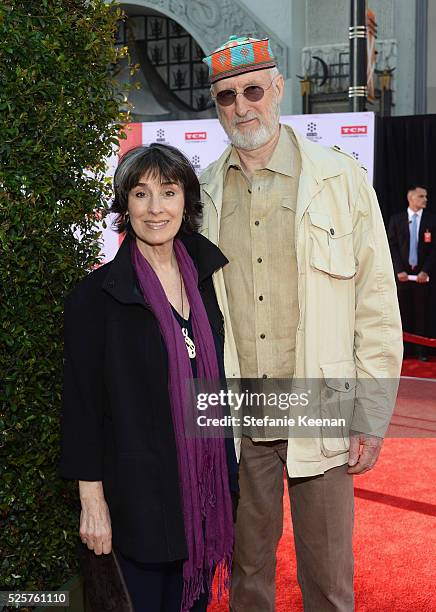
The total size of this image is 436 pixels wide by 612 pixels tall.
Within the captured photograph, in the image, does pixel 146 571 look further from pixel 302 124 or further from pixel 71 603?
pixel 302 124

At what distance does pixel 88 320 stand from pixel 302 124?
188 inches

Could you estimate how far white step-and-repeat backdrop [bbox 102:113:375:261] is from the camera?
245 inches

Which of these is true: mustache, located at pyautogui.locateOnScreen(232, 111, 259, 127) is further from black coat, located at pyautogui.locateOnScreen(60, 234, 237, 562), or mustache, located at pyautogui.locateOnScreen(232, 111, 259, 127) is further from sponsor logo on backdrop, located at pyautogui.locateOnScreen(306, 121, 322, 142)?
sponsor logo on backdrop, located at pyautogui.locateOnScreen(306, 121, 322, 142)

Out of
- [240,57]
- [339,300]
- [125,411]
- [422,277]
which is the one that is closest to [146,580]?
[125,411]

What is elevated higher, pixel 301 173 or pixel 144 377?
pixel 301 173

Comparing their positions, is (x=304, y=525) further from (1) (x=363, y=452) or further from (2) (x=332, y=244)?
(2) (x=332, y=244)

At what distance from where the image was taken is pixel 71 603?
2.71 meters

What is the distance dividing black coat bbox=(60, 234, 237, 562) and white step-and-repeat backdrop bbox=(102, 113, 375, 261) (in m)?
3.98

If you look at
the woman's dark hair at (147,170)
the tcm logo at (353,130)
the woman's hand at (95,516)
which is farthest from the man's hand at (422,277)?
the woman's hand at (95,516)

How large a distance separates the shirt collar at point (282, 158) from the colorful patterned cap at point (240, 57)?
246 millimetres

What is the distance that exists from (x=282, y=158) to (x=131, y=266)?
68 cm

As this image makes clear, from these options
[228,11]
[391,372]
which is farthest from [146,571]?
[228,11]

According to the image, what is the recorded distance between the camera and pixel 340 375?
2.40 metres

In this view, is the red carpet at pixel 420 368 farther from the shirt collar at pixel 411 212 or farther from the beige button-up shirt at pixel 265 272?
the beige button-up shirt at pixel 265 272
